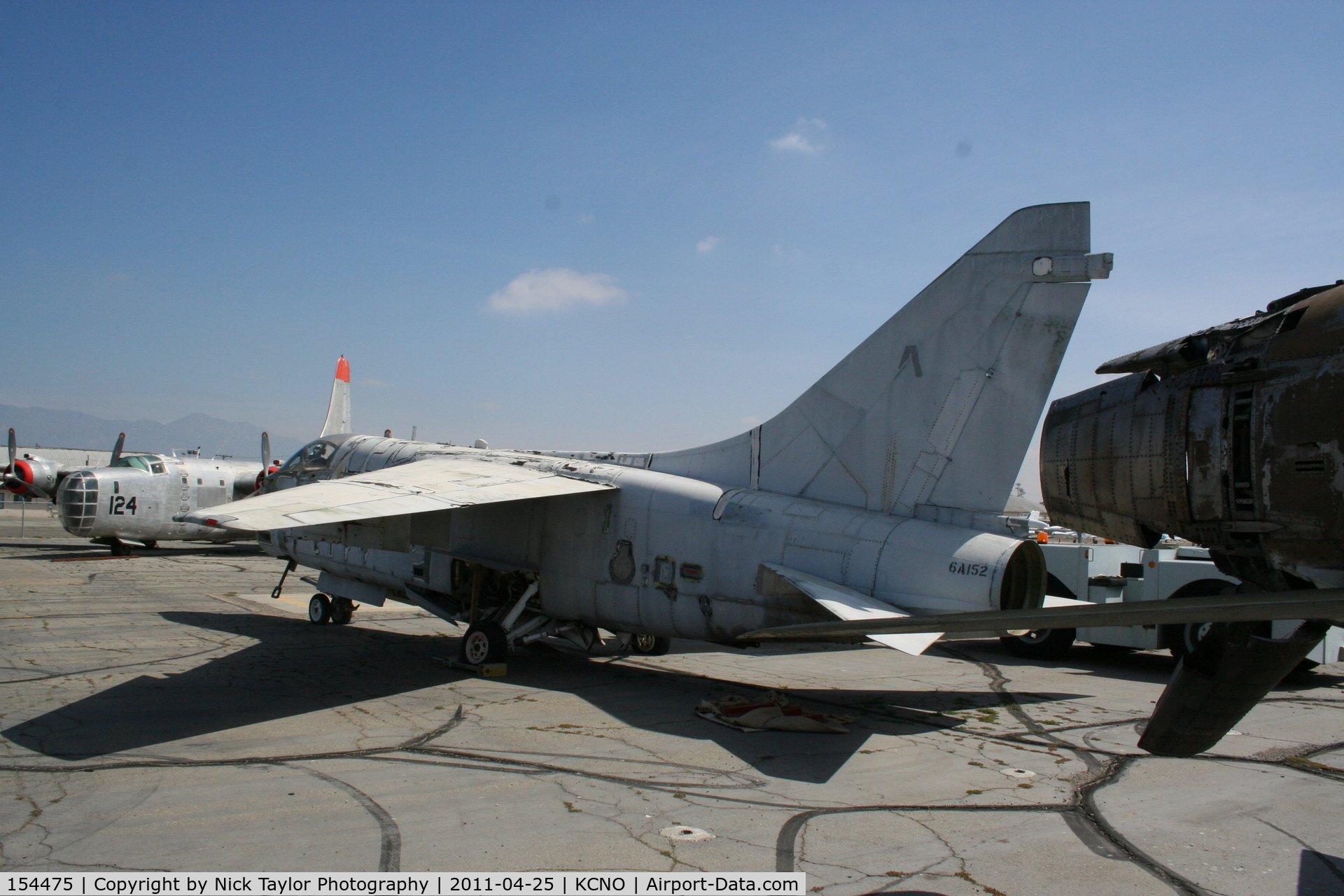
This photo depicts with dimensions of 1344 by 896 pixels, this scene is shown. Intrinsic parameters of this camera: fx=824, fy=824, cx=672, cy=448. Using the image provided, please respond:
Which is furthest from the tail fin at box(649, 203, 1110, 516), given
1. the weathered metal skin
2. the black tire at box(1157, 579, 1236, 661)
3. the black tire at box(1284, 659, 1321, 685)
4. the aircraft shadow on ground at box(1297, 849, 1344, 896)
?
the black tire at box(1284, 659, 1321, 685)

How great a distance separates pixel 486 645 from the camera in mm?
10719

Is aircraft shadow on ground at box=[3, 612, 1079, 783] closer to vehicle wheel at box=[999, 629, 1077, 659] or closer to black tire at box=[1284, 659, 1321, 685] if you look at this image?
vehicle wheel at box=[999, 629, 1077, 659]

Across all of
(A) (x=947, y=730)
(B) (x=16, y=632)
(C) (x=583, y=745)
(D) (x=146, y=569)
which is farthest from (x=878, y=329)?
(D) (x=146, y=569)

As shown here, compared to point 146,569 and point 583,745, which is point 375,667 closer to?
point 583,745

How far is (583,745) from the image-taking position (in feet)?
24.4

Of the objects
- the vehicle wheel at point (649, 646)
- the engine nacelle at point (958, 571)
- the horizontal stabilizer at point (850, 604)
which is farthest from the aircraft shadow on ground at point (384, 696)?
the engine nacelle at point (958, 571)

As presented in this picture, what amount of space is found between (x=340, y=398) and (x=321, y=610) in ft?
48.3

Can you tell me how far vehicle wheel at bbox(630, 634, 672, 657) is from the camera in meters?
12.1

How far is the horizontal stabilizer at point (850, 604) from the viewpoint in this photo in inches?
258

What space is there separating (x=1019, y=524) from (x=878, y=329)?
2.49 m

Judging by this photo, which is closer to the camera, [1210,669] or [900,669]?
[1210,669]

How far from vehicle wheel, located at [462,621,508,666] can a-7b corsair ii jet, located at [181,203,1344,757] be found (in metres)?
0.02

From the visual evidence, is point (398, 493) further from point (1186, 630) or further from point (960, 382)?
point (1186, 630)

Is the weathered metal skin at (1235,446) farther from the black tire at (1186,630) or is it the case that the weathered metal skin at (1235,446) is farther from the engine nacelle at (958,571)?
the black tire at (1186,630)
